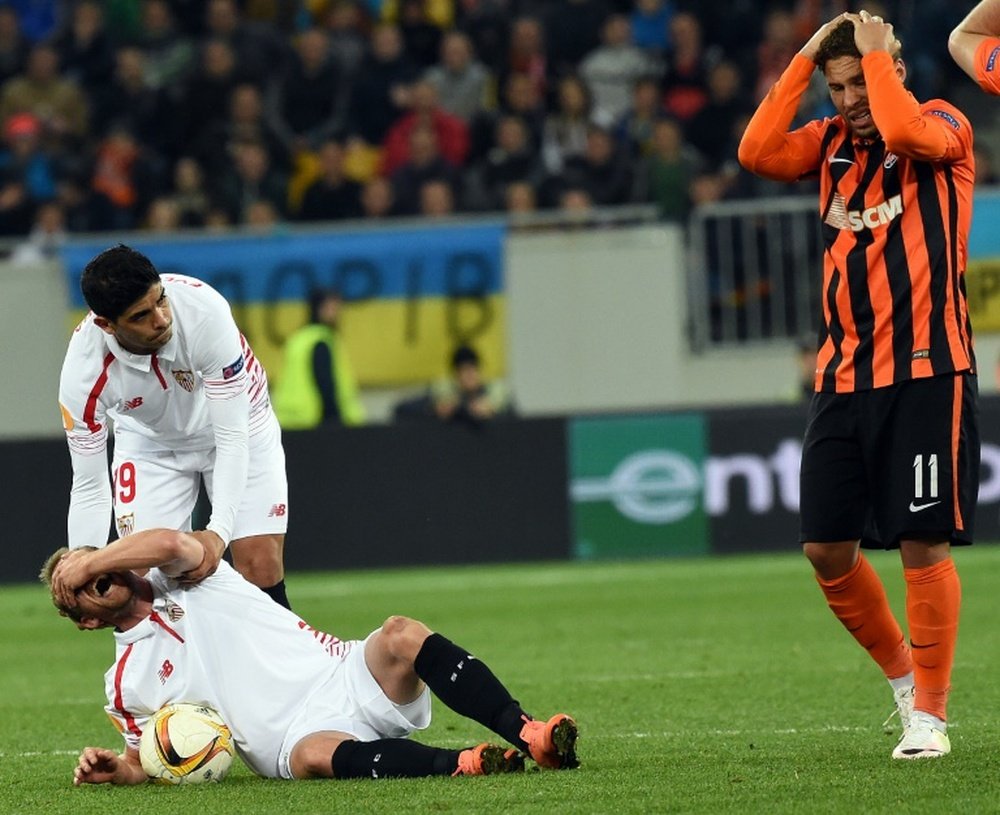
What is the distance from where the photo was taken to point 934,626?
625 centimetres

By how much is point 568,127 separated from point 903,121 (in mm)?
11350

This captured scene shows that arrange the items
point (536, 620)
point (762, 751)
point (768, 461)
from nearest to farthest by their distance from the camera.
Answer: point (762, 751)
point (536, 620)
point (768, 461)

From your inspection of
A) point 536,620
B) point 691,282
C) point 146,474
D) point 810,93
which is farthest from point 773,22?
point 146,474

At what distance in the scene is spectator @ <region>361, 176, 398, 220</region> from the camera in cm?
1703

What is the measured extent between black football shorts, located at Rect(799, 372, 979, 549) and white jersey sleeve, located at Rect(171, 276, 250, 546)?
1.88 meters

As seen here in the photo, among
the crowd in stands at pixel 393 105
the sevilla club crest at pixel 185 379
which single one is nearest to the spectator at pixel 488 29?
the crowd in stands at pixel 393 105

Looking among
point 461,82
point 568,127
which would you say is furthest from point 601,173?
point 461,82

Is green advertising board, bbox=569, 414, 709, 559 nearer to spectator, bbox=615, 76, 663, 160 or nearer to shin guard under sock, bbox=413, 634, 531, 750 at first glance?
spectator, bbox=615, 76, 663, 160

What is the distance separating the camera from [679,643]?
10523 mm

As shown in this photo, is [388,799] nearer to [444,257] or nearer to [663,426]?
[663,426]

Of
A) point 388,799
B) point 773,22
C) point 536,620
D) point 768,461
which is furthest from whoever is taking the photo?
point 773,22

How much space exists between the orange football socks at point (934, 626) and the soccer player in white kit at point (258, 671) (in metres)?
1.14

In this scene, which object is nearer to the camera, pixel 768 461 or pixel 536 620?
pixel 536 620

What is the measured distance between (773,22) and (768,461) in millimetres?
4616
